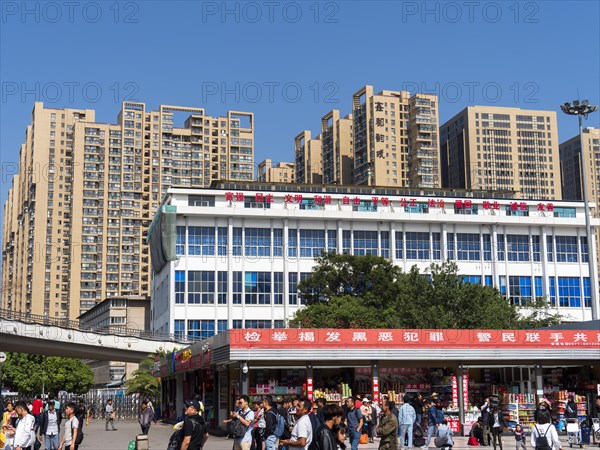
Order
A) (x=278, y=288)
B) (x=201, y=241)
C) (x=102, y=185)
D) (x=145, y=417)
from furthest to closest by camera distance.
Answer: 1. (x=102, y=185)
2. (x=278, y=288)
3. (x=201, y=241)
4. (x=145, y=417)

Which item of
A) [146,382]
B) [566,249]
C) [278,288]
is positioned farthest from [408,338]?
[566,249]

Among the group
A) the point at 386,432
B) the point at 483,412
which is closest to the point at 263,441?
the point at 386,432

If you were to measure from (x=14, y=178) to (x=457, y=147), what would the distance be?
265 feet

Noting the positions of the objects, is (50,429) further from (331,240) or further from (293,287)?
(331,240)

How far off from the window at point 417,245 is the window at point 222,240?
17103 millimetres

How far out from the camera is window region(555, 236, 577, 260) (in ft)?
264

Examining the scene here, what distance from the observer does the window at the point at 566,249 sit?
80562 mm

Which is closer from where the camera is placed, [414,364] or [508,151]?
[414,364]

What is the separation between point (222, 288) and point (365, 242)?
47.1ft

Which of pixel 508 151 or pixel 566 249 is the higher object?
pixel 508 151

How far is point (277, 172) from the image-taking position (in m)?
154

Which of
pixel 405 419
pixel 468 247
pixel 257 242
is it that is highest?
pixel 257 242

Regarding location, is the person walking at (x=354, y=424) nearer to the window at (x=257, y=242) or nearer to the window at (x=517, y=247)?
the window at (x=257, y=242)

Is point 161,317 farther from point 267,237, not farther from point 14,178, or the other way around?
point 14,178
